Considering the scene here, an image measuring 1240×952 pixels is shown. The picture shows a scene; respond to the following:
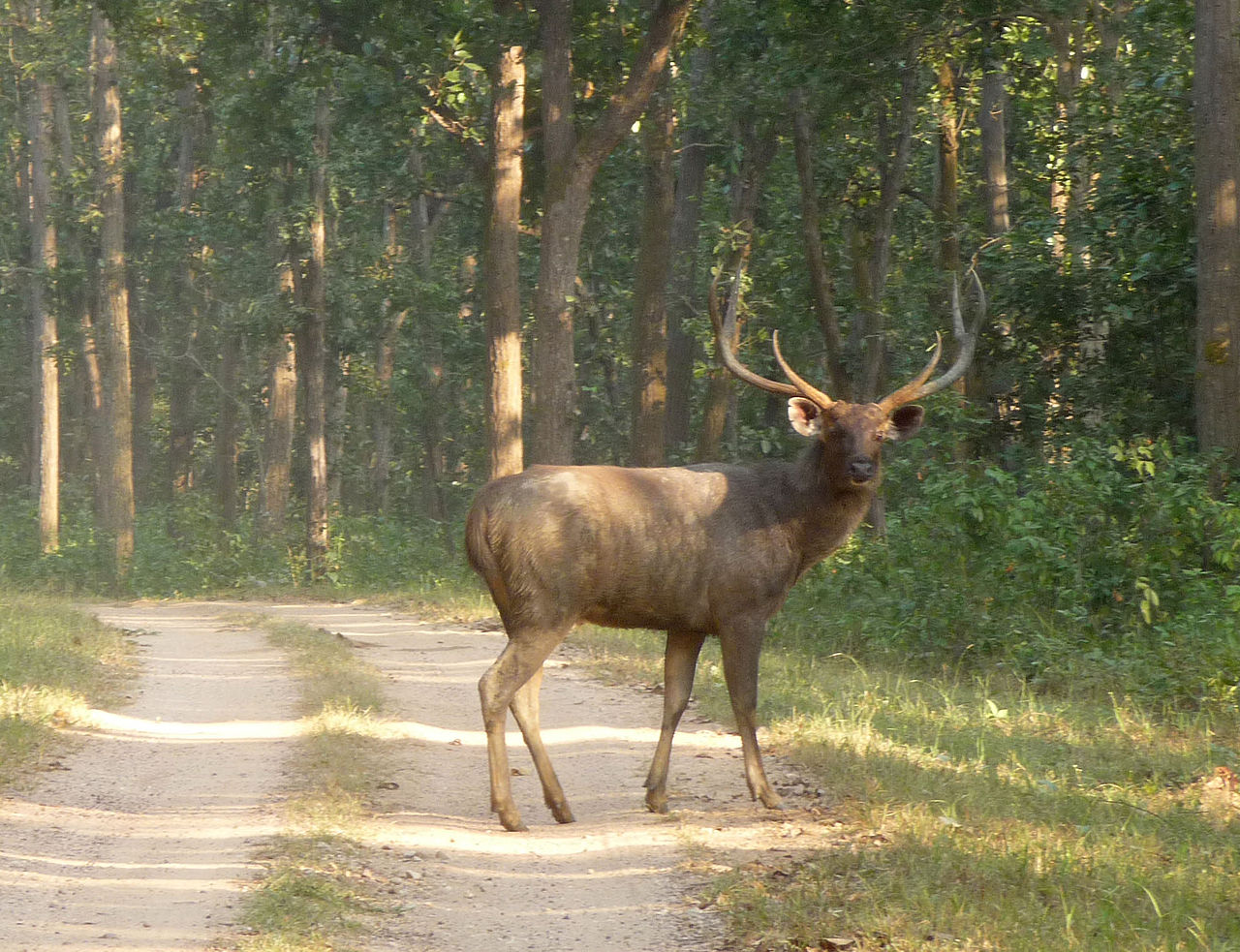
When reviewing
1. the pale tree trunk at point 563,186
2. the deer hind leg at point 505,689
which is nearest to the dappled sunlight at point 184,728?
the deer hind leg at point 505,689

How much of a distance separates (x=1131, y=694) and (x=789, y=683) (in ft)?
8.16

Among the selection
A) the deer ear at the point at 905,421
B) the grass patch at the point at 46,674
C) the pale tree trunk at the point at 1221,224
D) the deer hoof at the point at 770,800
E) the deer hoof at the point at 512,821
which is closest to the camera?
the deer hoof at the point at 512,821

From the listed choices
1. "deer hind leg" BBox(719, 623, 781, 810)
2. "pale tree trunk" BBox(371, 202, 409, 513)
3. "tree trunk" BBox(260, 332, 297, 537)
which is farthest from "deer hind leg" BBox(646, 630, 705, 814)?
"pale tree trunk" BBox(371, 202, 409, 513)

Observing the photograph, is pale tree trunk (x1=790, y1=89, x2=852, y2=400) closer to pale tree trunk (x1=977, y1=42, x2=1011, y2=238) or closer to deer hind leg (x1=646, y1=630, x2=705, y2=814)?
pale tree trunk (x1=977, y1=42, x2=1011, y2=238)

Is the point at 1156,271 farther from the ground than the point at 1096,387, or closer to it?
farther from the ground

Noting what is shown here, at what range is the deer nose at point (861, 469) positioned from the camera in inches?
333

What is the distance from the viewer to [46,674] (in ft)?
42.0

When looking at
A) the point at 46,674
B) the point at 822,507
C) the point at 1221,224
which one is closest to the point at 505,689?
the point at 822,507

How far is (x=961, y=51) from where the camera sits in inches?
698

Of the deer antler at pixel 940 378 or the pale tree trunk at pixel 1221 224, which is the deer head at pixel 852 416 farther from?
the pale tree trunk at pixel 1221 224

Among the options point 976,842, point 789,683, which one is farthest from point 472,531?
point 789,683

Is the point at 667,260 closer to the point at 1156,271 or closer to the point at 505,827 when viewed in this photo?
the point at 1156,271

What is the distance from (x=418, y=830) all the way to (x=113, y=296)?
22310 millimetres

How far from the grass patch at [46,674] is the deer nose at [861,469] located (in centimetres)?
493
